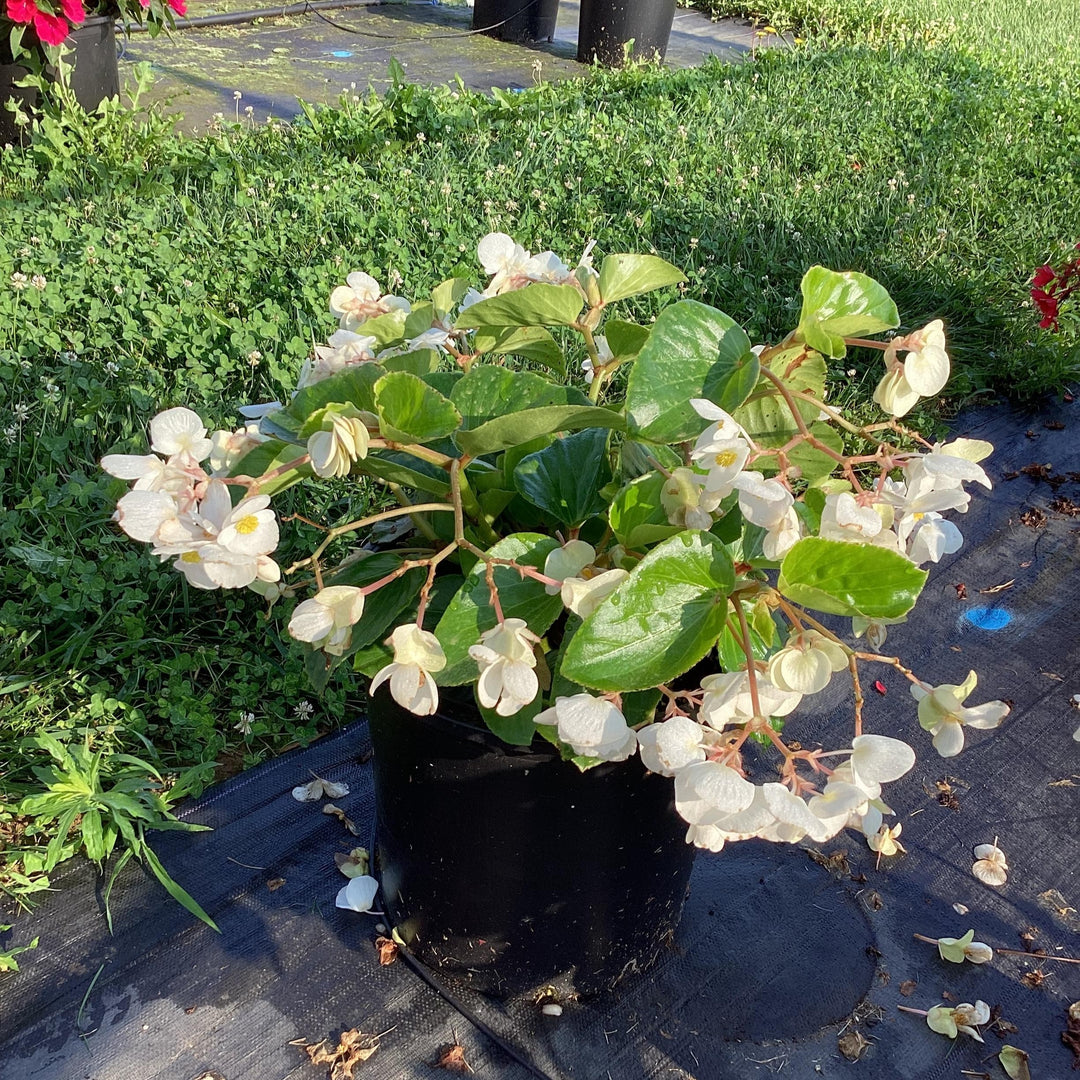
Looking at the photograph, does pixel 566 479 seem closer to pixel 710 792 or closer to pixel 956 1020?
pixel 710 792

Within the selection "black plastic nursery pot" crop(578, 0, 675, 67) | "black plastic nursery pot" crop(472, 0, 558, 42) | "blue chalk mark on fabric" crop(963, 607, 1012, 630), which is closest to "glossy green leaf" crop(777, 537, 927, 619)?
"blue chalk mark on fabric" crop(963, 607, 1012, 630)

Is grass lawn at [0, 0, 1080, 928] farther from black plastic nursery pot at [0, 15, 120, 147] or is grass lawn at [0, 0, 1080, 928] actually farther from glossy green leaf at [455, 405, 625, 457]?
glossy green leaf at [455, 405, 625, 457]

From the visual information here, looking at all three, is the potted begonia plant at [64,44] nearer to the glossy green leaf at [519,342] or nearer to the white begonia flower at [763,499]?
the glossy green leaf at [519,342]

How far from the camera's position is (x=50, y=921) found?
1.31m

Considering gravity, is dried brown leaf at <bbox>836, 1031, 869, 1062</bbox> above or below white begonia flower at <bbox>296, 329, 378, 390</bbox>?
below

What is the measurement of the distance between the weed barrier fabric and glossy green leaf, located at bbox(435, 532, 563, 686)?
592 mm

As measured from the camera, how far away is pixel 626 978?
1280 mm

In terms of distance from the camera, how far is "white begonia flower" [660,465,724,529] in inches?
32.4

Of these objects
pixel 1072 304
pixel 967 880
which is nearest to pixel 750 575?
pixel 967 880

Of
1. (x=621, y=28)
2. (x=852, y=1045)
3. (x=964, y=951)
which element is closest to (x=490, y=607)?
(x=852, y=1045)

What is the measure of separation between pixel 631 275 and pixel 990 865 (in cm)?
93

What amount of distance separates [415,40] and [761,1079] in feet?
18.8

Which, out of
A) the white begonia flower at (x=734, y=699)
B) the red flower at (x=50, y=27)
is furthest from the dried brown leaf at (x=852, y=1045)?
the red flower at (x=50, y=27)

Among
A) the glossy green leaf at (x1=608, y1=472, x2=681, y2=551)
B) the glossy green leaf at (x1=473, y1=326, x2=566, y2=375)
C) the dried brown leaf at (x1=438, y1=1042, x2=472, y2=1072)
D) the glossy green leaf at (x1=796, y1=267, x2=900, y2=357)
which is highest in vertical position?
the glossy green leaf at (x1=796, y1=267, x2=900, y2=357)
